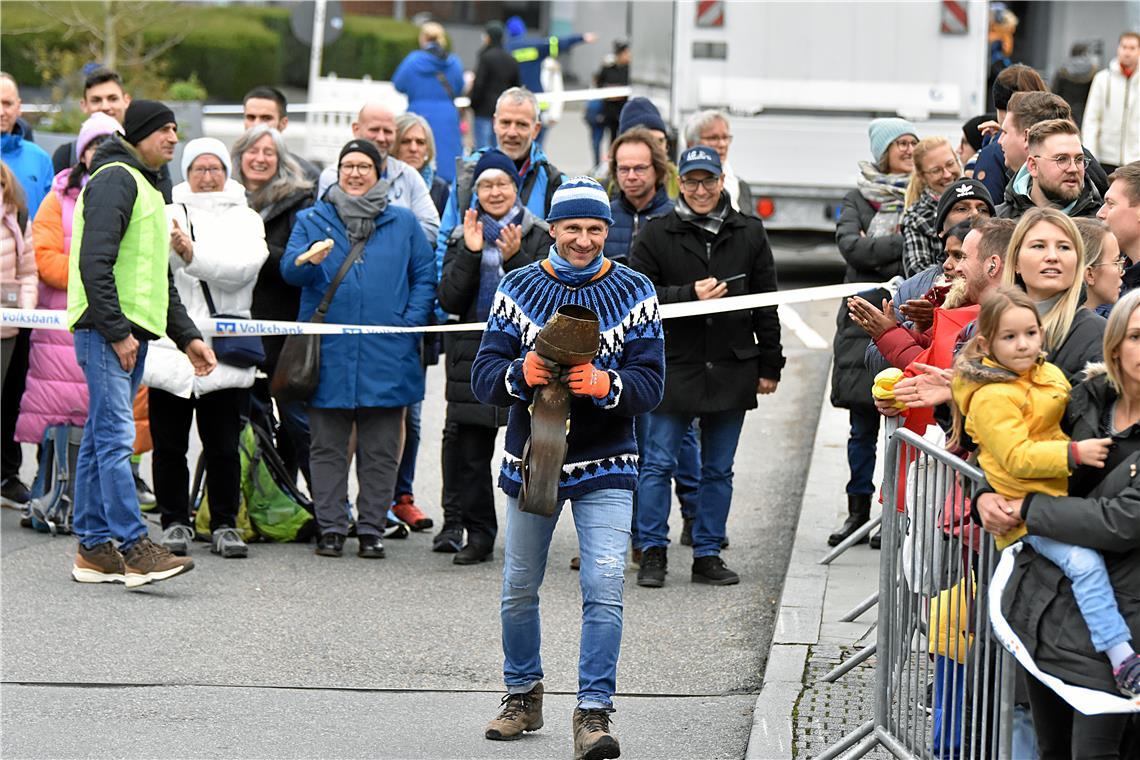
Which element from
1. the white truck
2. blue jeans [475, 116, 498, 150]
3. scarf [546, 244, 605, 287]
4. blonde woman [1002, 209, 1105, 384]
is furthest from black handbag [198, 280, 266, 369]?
blue jeans [475, 116, 498, 150]

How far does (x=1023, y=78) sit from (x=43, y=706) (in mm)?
5261

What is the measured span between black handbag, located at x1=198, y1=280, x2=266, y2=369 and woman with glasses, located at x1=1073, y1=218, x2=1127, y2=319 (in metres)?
4.54

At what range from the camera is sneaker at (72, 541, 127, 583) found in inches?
312

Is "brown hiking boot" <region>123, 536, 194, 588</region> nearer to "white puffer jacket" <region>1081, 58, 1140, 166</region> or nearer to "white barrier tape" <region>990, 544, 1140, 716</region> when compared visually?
"white barrier tape" <region>990, 544, 1140, 716</region>

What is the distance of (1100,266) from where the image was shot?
5.12m

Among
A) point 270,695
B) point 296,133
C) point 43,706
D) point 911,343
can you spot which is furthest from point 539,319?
point 296,133

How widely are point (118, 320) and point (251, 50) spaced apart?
2882 centimetres

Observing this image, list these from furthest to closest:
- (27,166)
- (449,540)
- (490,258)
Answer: (27,166), (449,540), (490,258)

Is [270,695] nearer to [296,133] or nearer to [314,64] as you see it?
[314,64]

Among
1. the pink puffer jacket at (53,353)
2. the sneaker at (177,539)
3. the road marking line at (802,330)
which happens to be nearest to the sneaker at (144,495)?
the pink puffer jacket at (53,353)

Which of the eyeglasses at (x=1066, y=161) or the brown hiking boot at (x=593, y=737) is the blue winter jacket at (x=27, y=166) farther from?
the eyeglasses at (x=1066, y=161)

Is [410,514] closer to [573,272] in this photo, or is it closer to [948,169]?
[948,169]

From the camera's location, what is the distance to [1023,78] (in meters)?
8.45

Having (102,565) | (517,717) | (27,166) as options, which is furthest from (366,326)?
(517,717)
